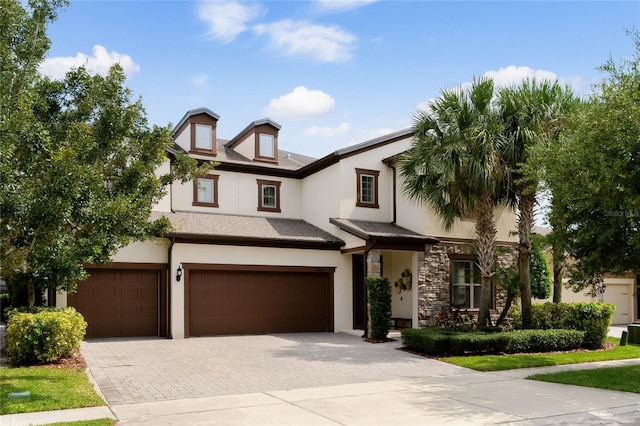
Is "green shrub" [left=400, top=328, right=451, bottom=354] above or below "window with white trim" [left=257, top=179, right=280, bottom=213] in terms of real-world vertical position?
below

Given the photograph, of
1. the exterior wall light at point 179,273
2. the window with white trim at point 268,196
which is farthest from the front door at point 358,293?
the exterior wall light at point 179,273

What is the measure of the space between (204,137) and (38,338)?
12244 millimetres

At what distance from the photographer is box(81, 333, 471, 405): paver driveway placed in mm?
11031

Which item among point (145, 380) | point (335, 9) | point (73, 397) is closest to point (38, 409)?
point (73, 397)

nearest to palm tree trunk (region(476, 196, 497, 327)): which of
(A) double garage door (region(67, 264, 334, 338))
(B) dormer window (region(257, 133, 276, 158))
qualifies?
(A) double garage door (region(67, 264, 334, 338))

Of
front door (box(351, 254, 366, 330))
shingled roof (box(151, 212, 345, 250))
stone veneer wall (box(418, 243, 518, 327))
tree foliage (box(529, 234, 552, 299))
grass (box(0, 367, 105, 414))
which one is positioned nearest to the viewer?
grass (box(0, 367, 105, 414))

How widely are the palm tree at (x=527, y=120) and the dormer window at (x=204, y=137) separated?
11061mm

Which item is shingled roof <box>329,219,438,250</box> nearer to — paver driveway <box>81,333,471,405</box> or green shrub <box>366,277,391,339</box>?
green shrub <box>366,277,391,339</box>

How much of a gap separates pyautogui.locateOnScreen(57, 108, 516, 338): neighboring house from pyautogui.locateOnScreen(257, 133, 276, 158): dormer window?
0.04 m

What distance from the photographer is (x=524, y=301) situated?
18312 mm

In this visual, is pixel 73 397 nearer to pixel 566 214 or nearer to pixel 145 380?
pixel 145 380

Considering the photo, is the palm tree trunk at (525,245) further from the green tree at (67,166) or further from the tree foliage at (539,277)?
the green tree at (67,166)

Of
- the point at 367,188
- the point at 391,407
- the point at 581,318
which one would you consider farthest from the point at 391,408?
the point at 367,188

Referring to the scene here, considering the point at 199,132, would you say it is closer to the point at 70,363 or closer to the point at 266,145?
the point at 266,145
